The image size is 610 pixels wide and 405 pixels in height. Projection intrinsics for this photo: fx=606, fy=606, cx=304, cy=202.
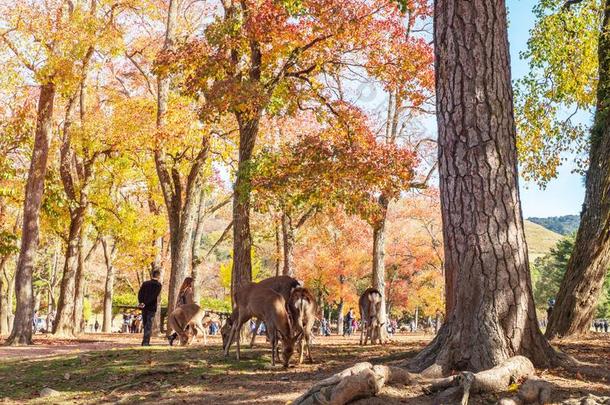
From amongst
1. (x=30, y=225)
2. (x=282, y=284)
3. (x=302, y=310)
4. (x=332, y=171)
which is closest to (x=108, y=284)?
(x=30, y=225)

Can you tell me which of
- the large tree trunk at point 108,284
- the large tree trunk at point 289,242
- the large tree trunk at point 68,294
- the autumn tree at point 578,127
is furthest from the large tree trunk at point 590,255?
the large tree trunk at point 108,284

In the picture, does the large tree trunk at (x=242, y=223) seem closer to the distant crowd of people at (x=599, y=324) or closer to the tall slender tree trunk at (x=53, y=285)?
the tall slender tree trunk at (x=53, y=285)

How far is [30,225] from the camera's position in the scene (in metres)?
18.4

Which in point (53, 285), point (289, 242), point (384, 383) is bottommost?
point (384, 383)

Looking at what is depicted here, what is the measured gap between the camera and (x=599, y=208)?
11883 mm

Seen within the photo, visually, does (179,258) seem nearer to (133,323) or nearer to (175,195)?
(175,195)

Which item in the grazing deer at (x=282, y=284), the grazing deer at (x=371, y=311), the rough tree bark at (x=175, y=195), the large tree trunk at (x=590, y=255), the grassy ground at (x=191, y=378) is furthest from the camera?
the rough tree bark at (x=175, y=195)

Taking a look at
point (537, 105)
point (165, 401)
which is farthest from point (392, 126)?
point (165, 401)

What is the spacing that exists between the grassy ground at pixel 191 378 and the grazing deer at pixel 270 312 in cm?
38

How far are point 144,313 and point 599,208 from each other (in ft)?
34.1

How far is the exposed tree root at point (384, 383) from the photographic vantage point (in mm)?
5305

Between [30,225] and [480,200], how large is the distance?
15.7m

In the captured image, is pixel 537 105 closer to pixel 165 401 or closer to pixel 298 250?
pixel 165 401

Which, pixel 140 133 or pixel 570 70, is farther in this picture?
pixel 140 133
